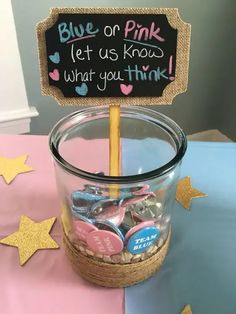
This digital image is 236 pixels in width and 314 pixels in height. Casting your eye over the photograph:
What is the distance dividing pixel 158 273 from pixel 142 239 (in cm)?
10

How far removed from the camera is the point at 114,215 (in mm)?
555

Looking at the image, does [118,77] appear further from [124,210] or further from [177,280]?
[177,280]

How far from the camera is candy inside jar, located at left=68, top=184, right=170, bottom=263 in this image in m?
0.54

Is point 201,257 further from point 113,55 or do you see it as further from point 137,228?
point 113,55

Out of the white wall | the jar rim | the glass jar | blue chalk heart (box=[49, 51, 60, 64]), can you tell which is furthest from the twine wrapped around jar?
the white wall

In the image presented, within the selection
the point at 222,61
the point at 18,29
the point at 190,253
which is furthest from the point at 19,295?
the point at 222,61

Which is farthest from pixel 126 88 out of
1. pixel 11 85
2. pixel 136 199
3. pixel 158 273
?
pixel 11 85

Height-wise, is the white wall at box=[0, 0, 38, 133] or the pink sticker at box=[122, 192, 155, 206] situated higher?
the pink sticker at box=[122, 192, 155, 206]

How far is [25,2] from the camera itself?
130cm

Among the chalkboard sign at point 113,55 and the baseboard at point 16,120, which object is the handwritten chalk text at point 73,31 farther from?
the baseboard at point 16,120

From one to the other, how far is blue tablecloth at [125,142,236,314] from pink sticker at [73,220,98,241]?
0.11m

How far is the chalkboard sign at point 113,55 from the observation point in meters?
0.50

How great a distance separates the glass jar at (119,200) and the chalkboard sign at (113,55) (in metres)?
0.08

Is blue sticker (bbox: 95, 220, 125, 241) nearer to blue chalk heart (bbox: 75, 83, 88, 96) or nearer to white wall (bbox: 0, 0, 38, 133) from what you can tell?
blue chalk heart (bbox: 75, 83, 88, 96)
